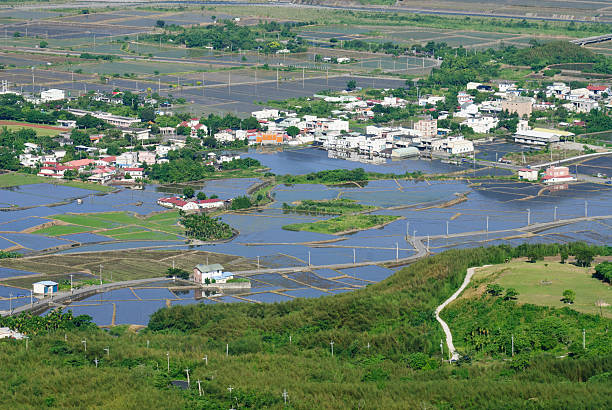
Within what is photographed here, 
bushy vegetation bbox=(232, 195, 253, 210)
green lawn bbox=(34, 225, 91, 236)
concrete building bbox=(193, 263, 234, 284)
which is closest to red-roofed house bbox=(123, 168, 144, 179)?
bushy vegetation bbox=(232, 195, 253, 210)

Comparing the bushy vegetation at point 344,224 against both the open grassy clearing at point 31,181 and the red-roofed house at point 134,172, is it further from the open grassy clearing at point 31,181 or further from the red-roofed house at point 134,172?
the red-roofed house at point 134,172

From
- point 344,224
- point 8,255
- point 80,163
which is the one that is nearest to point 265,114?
point 80,163

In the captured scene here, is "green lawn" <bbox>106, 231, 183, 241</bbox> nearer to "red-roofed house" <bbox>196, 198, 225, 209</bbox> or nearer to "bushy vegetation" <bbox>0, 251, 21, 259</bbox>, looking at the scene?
"red-roofed house" <bbox>196, 198, 225, 209</bbox>

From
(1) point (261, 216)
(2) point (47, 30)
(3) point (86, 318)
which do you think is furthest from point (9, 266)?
(2) point (47, 30)

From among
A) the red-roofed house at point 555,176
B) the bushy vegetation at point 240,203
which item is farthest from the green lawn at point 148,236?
the red-roofed house at point 555,176

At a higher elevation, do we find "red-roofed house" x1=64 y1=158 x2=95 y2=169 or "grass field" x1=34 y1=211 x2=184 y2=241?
"red-roofed house" x1=64 y1=158 x2=95 y2=169

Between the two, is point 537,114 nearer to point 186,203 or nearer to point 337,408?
point 186,203
